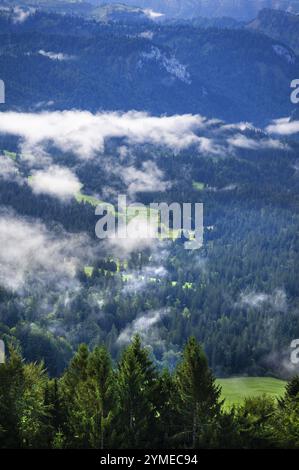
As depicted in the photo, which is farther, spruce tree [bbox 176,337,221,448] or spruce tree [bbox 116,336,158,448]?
spruce tree [bbox 116,336,158,448]

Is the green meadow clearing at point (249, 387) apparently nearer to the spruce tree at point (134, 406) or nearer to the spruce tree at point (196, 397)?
the spruce tree at point (196, 397)

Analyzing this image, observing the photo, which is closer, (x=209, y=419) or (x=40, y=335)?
(x=209, y=419)

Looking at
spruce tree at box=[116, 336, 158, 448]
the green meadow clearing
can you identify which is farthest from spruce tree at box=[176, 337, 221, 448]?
the green meadow clearing

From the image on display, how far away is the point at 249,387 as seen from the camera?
183m

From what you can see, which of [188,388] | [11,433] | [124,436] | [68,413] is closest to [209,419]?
[188,388]

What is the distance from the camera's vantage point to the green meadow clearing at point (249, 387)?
167 meters

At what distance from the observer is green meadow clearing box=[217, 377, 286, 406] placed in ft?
548

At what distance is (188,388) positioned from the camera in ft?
261

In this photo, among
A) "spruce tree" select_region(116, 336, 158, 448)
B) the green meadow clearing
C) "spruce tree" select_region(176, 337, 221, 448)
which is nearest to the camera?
"spruce tree" select_region(176, 337, 221, 448)

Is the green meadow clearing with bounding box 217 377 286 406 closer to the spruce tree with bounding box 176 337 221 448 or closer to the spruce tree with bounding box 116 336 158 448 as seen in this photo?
the spruce tree with bounding box 176 337 221 448


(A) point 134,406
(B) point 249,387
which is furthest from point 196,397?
(B) point 249,387
